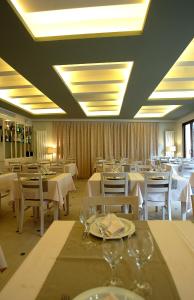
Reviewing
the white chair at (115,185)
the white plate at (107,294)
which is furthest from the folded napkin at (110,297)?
the white chair at (115,185)

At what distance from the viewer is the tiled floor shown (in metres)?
2.77

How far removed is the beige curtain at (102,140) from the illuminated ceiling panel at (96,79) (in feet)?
12.6

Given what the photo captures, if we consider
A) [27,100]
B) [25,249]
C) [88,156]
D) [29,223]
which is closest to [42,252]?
[25,249]

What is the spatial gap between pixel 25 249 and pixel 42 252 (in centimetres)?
223

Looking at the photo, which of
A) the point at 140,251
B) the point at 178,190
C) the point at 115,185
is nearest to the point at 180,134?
the point at 178,190

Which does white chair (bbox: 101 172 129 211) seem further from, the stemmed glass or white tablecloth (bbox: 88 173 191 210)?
the stemmed glass

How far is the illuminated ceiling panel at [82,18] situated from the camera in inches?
108

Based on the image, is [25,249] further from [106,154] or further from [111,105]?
[106,154]

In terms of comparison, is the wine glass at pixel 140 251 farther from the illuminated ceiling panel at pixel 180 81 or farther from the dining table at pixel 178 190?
the illuminated ceiling panel at pixel 180 81

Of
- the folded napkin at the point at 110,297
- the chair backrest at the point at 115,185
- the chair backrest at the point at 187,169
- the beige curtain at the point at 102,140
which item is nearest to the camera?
the folded napkin at the point at 110,297

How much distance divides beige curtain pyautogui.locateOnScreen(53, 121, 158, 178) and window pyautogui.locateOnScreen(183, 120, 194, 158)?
1425mm

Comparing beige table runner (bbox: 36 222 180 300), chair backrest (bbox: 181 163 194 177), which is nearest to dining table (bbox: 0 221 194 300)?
beige table runner (bbox: 36 222 180 300)

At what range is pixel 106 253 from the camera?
100cm

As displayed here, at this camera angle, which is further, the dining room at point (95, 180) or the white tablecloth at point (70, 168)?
the white tablecloth at point (70, 168)
